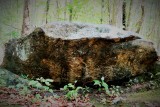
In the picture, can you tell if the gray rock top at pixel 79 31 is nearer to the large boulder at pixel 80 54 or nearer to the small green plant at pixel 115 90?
the large boulder at pixel 80 54

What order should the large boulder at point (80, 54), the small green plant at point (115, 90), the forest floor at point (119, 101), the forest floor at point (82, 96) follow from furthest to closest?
the large boulder at point (80, 54) < the small green plant at point (115, 90) < the forest floor at point (82, 96) < the forest floor at point (119, 101)

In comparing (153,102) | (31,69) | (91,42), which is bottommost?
(153,102)

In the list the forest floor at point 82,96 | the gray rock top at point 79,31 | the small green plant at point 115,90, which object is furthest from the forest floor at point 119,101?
the gray rock top at point 79,31

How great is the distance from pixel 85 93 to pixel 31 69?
2263mm

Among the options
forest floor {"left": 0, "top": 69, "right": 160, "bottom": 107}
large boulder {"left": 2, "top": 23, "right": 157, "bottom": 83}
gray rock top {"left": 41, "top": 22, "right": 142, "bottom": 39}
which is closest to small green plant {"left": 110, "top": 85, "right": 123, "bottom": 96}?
forest floor {"left": 0, "top": 69, "right": 160, "bottom": 107}

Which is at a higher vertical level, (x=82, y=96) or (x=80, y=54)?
(x=80, y=54)

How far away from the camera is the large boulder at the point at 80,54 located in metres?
7.68

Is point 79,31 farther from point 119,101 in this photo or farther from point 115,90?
point 119,101

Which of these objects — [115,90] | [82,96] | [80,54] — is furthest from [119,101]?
[80,54]

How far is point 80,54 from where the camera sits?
769cm

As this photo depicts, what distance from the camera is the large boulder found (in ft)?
25.2

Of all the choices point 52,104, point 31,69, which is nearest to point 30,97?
point 52,104

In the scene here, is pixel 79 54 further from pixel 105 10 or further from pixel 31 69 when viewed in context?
pixel 105 10

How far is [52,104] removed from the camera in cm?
602
